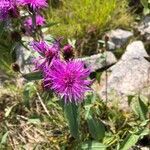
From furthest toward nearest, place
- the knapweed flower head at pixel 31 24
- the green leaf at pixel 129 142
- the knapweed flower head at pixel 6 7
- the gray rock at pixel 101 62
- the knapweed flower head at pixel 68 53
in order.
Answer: the gray rock at pixel 101 62
the knapweed flower head at pixel 31 24
the green leaf at pixel 129 142
the knapweed flower head at pixel 6 7
the knapweed flower head at pixel 68 53

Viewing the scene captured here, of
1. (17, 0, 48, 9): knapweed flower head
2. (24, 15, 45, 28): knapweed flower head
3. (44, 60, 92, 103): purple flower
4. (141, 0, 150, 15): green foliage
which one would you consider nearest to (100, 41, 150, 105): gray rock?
(141, 0, 150, 15): green foliage

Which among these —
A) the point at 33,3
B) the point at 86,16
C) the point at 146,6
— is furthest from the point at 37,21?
the point at 146,6

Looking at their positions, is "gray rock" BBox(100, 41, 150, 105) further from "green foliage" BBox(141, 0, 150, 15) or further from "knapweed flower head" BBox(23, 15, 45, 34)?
"knapweed flower head" BBox(23, 15, 45, 34)

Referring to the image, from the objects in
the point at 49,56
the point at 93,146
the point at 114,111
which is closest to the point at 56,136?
the point at 114,111

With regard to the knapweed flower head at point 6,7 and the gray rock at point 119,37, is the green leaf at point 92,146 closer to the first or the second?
the knapweed flower head at point 6,7

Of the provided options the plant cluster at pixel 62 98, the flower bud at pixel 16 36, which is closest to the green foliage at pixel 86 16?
the plant cluster at pixel 62 98

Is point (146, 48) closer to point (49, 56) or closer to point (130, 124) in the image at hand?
point (130, 124)
